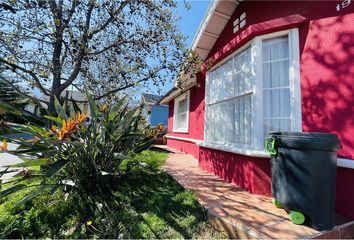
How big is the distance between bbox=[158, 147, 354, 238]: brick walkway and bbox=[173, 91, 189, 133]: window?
6.55 m

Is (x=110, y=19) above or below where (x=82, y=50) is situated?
above

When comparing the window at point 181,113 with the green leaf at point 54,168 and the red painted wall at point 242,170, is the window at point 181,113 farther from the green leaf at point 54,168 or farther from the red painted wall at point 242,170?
the green leaf at point 54,168

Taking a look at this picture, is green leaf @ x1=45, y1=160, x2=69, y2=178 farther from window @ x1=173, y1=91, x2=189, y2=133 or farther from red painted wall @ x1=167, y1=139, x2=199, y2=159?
window @ x1=173, y1=91, x2=189, y2=133

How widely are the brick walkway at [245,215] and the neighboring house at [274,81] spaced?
0.46m

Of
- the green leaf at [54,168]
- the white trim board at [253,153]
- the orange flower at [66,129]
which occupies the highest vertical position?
the orange flower at [66,129]

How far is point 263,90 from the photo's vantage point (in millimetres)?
4379

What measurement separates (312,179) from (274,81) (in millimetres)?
2185

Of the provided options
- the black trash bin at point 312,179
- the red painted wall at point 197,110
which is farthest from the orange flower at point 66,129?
the red painted wall at point 197,110

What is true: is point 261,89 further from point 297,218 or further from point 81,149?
point 81,149

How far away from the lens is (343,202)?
320cm

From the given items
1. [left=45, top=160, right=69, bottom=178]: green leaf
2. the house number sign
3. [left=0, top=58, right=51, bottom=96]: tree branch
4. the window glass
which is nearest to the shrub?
[left=45, top=160, right=69, bottom=178]: green leaf

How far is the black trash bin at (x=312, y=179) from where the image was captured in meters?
2.76

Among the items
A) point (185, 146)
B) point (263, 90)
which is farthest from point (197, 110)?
point (263, 90)

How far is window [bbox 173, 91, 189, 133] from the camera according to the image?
1117 centimetres
